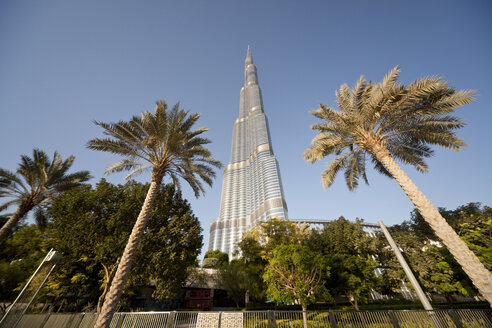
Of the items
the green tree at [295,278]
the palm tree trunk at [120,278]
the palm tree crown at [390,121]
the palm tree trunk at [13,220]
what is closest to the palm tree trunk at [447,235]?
the palm tree crown at [390,121]

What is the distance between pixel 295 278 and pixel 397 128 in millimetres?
11975

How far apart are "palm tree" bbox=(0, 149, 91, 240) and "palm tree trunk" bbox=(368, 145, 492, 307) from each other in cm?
2601

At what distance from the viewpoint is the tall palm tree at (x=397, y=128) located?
8.39m

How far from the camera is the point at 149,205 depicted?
11.0 meters

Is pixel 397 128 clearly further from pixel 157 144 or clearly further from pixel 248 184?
pixel 248 184

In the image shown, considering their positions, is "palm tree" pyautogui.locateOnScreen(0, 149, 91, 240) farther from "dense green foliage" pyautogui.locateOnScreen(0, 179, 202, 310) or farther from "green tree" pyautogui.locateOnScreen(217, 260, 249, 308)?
"green tree" pyautogui.locateOnScreen(217, 260, 249, 308)

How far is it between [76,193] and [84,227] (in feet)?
10.9

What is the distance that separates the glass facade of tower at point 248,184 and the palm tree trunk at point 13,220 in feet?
321

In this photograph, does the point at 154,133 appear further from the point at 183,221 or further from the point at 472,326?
the point at 472,326

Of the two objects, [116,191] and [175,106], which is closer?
[175,106]

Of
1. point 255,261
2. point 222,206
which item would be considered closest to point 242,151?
point 222,206

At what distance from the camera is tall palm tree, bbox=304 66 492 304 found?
8.39 m

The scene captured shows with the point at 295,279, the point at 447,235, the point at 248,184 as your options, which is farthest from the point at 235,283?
the point at 248,184

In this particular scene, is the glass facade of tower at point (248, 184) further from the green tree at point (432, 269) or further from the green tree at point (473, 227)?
the green tree at point (432, 269)
